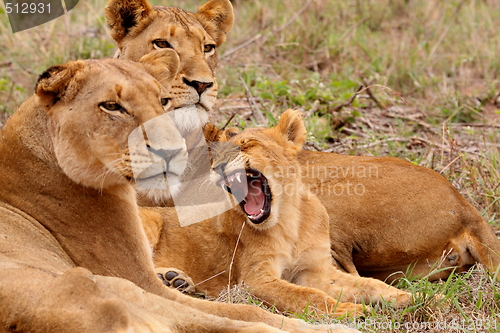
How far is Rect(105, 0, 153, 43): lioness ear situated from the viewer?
4906 mm

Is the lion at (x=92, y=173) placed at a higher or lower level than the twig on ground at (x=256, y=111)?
higher

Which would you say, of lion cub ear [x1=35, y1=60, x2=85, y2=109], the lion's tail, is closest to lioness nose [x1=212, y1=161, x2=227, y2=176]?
lion cub ear [x1=35, y1=60, x2=85, y2=109]

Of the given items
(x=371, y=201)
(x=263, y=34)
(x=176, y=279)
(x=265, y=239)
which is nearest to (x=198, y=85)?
(x=265, y=239)

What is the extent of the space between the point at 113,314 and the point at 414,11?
8.99 metres

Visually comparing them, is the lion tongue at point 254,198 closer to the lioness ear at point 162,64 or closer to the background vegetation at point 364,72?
the lioness ear at point 162,64

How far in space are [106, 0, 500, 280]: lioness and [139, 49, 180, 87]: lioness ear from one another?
0.54 m

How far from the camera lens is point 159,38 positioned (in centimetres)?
481

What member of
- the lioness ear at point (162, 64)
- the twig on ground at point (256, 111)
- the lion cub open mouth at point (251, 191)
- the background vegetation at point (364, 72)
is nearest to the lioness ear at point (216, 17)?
the twig on ground at point (256, 111)

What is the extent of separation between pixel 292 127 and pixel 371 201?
2.40ft

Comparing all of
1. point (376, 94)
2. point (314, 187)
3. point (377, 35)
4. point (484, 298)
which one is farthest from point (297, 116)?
point (377, 35)

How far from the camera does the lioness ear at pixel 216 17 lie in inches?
210

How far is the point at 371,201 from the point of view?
15.4 ft

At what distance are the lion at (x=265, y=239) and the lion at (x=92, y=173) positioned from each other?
2.92 ft

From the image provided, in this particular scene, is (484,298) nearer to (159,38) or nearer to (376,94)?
(159,38)
